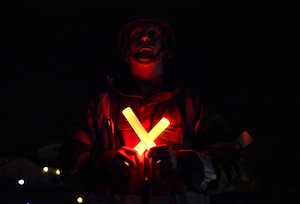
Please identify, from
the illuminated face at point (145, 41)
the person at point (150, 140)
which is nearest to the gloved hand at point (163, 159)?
the person at point (150, 140)

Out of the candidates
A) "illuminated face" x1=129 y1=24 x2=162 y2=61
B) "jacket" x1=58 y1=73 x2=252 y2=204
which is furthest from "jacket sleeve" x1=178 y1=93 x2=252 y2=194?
"illuminated face" x1=129 y1=24 x2=162 y2=61

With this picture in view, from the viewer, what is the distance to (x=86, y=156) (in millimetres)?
4113

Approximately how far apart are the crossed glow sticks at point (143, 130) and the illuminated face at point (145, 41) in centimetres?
60

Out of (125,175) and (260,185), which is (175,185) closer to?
(125,175)

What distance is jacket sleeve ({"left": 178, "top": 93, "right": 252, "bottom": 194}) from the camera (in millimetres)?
3912

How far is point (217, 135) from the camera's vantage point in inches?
167

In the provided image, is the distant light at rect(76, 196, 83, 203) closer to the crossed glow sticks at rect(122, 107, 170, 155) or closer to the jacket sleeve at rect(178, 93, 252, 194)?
the crossed glow sticks at rect(122, 107, 170, 155)

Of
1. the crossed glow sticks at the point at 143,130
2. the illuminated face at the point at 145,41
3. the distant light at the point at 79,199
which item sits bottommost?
the distant light at the point at 79,199

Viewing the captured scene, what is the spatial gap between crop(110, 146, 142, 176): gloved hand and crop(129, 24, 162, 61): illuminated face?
0.85 metres

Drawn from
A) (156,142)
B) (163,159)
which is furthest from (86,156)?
(163,159)

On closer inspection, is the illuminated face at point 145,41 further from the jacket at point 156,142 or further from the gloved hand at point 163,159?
the gloved hand at point 163,159

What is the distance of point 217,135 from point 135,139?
0.58 metres

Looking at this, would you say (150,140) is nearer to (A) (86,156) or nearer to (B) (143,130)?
(B) (143,130)

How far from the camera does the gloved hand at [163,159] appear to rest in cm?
382
